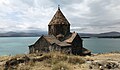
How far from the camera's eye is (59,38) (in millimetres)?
35094

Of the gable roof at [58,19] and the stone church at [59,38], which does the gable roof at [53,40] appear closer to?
the stone church at [59,38]

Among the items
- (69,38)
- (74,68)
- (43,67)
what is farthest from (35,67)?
(69,38)

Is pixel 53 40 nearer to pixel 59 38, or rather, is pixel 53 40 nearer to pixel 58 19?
pixel 59 38

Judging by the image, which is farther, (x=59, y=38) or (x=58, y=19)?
(x=58, y=19)

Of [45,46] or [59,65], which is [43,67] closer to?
[59,65]

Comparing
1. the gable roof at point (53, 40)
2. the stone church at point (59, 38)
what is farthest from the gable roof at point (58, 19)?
the gable roof at point (53, 40)

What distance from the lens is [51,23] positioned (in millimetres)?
35875

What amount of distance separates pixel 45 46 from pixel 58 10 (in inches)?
333

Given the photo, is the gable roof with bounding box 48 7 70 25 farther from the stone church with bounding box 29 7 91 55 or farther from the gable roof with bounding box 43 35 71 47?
the gable roof with bounding box 43 35 71 47

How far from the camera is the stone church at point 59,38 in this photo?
108 feet

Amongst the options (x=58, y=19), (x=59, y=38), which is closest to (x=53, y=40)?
(x=59, y=38)

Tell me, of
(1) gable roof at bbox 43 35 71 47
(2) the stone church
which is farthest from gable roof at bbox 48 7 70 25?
(1) gable roof at bbox 43 35 71 47

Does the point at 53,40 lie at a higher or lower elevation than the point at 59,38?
lower

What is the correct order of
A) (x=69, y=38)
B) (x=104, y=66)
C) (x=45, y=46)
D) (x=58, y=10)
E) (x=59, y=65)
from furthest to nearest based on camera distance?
1. (x=58, y=10)
2. (x=69, y=38)
3. (x=45, y=46)
4. (x=104, y=66)
5. (x=59, y=65)
